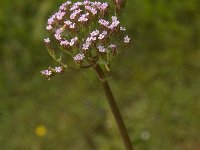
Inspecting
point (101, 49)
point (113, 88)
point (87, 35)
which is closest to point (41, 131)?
point (113, 88)

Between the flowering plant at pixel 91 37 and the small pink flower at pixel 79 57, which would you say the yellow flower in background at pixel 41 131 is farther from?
the small pink flower at pixel 79 57

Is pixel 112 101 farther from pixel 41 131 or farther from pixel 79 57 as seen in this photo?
pixel 41 131

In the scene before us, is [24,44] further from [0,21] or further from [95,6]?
[95,6]

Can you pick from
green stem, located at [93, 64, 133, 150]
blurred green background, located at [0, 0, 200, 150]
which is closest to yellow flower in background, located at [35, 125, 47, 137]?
A: blurred green background, located at [0, 0, 200, 150]

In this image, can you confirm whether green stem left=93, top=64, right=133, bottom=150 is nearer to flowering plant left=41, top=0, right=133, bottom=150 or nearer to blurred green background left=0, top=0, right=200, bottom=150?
flowering plant left=41, top=0, right=133, bottom=150

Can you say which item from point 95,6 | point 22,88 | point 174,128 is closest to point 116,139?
point 174,128

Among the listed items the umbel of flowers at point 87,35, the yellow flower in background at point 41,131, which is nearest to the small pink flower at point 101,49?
the umbel of flowers at point 87,35
